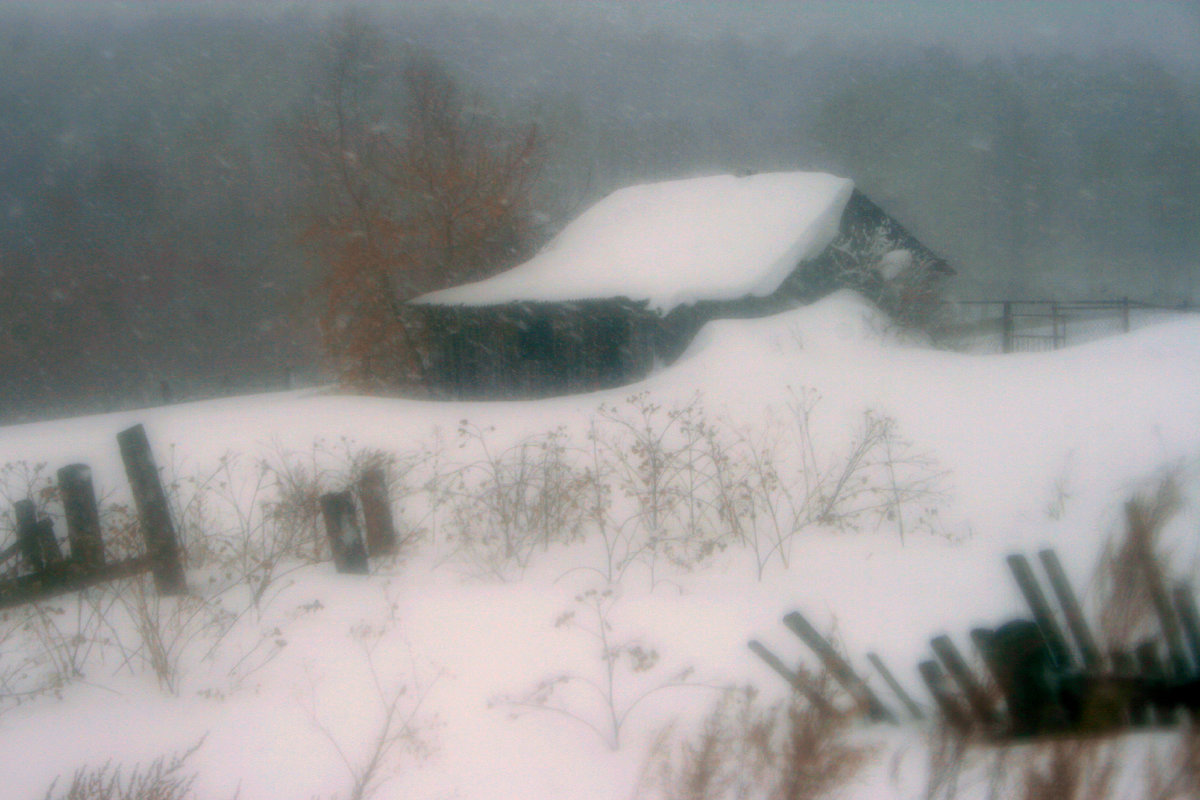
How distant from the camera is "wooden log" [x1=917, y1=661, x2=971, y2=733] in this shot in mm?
1932

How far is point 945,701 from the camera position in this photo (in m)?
1.93

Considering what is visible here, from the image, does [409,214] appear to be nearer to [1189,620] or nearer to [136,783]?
[136,783]

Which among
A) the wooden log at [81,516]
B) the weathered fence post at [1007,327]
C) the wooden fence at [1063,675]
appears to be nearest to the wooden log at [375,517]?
the wooden log at [81,516]

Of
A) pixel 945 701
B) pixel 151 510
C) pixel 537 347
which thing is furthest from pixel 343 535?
pixel 537 347

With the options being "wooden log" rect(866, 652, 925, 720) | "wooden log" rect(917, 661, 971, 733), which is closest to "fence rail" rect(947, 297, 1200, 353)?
"wooden log" rect(866, 652, 925, 720)

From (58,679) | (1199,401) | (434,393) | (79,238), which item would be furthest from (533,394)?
(79,238)

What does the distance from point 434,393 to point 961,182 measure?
1522 inches

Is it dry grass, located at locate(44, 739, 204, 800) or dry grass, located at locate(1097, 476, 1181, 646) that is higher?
dry grass, located at locate(1097, 476, 1181, 646)

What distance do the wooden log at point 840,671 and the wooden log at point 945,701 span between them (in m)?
0.46

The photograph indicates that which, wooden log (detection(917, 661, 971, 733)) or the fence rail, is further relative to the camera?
the fence rail

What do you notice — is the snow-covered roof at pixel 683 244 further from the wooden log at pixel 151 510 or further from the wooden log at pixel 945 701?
the wooden log at pixel 945 701

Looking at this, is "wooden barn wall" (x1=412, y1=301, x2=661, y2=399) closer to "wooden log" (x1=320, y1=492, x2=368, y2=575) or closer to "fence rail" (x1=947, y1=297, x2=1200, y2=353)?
"fence rail" (x1=947, y1=297, x2=1200, y2=353)

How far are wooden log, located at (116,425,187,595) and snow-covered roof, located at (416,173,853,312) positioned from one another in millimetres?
10700

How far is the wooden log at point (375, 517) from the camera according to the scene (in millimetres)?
5648
